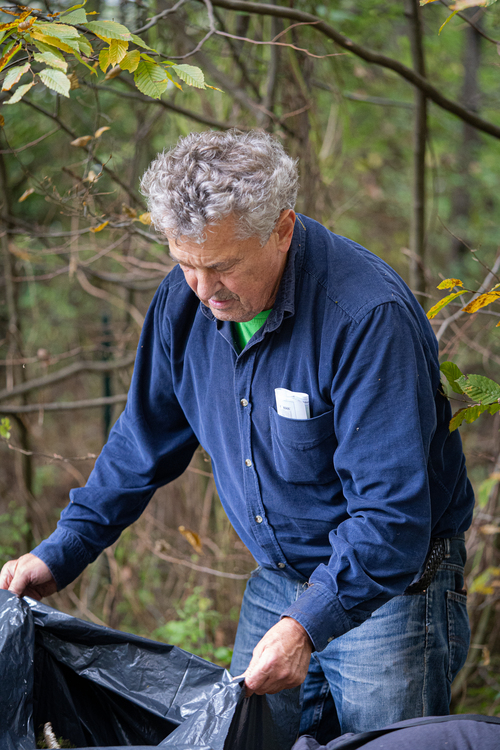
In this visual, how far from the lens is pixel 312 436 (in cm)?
141

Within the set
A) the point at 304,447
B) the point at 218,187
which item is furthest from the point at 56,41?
the point at 304,447

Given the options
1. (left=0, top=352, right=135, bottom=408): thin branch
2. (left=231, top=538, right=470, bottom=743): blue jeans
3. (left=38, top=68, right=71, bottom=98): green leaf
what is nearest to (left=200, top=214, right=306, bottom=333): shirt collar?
(left=38, top=68, right=71, bottom=98): green leaf

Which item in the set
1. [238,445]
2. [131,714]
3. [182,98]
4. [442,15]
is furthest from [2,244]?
[442,15]

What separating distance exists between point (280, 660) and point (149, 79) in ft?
4.30

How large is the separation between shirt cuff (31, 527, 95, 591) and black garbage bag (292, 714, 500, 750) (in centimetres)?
75

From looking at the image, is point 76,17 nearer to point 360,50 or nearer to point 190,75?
point 190,75

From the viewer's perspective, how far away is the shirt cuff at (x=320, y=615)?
123 centimetres

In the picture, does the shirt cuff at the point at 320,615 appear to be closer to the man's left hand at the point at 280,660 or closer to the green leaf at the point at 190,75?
the man's left hand at the point at 280,660

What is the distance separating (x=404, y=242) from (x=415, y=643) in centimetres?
701

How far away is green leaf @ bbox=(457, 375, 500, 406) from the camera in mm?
1456

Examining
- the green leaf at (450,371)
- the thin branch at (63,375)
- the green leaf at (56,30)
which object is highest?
the green leaf at (56,30)

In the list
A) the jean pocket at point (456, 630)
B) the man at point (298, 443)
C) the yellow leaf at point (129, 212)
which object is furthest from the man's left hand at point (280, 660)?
the yellow leaf at point (129, 212)

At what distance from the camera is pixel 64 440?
566cm

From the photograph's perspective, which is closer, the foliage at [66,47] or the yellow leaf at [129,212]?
the foliage at [66,47]
